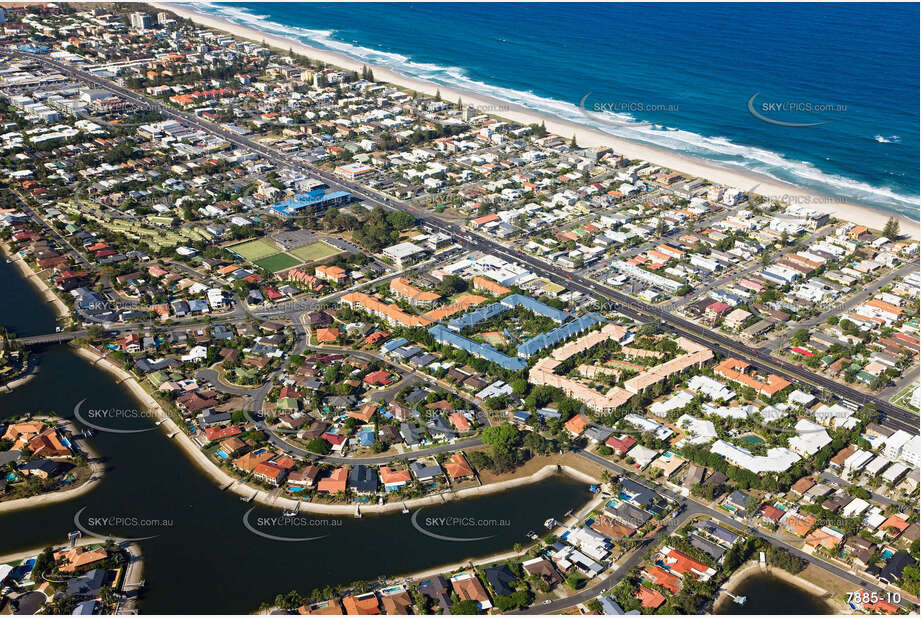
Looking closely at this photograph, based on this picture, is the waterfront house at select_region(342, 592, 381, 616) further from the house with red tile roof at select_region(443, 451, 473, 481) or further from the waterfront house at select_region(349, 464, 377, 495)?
the house with red tile roof at select_region(443, 451, 473, 481)

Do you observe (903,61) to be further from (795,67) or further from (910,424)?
(910,424)

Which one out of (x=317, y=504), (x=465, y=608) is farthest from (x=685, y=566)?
(x=317, y=504)

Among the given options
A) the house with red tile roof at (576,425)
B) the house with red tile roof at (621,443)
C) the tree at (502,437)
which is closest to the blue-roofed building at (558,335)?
the house with red tile roof at (576,425)

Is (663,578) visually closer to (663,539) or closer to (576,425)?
(663,539)

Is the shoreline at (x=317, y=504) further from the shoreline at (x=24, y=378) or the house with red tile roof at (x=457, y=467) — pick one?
the shoreline at (x=24, y=378)

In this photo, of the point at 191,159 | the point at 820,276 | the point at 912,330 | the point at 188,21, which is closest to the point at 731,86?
the point at 820,276
